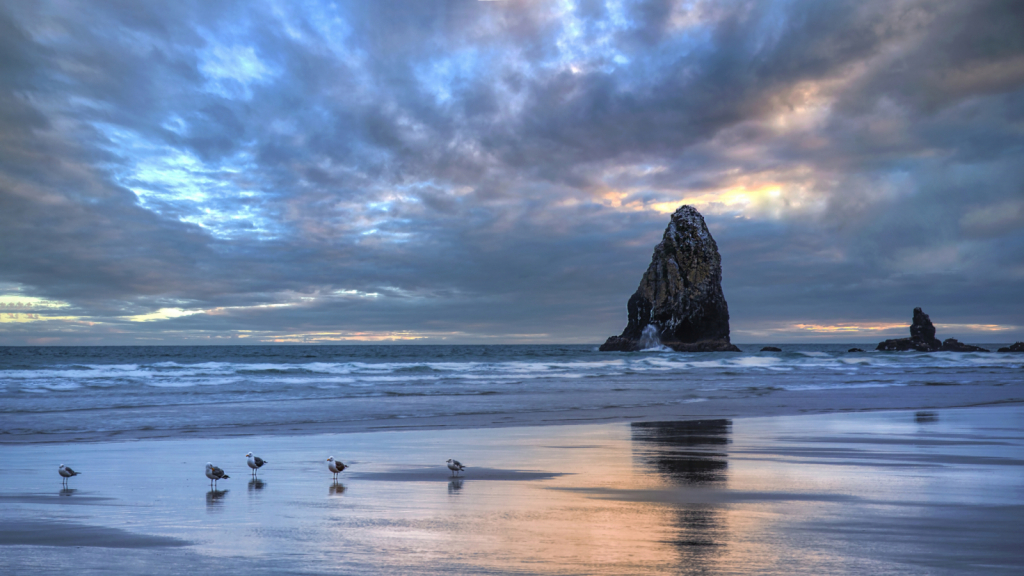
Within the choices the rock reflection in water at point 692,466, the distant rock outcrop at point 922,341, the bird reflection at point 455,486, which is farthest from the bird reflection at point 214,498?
the distant rock outcrop at point 922,341

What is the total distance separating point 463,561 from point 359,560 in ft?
2.33

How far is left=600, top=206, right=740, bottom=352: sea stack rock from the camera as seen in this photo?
93625mm

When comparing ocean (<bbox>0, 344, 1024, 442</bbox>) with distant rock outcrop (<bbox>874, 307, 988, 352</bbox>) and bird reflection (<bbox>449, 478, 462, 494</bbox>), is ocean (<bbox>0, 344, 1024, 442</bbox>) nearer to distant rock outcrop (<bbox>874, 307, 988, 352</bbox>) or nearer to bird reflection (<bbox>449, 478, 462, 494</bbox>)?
bird reflection (<bbox>449, 478, 462, 494</bbox>)

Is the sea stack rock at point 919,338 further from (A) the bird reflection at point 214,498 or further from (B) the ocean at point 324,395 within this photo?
(A) the bird reflection at point 214,498

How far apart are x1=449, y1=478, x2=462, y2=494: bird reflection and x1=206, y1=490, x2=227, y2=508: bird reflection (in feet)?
7.76

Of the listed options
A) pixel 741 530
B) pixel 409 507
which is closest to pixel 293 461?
pixel 409 507

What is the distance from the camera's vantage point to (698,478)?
8328mm

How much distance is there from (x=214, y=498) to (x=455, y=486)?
2.55 meters

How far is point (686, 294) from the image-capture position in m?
94.4

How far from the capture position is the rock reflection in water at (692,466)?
5070 millimetres

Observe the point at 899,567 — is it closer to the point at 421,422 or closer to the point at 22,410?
the point at 421,422

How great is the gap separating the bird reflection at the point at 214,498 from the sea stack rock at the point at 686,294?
87.2 metres

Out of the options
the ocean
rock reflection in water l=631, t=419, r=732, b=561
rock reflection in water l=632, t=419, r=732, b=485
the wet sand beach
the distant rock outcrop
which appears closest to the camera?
the wet sand beach

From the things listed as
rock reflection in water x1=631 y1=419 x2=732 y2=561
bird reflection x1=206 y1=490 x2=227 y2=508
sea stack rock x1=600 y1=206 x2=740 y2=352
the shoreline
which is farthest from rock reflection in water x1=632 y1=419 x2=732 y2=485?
sea stack rock x1=600 y1=206 x2=740 y2=352
